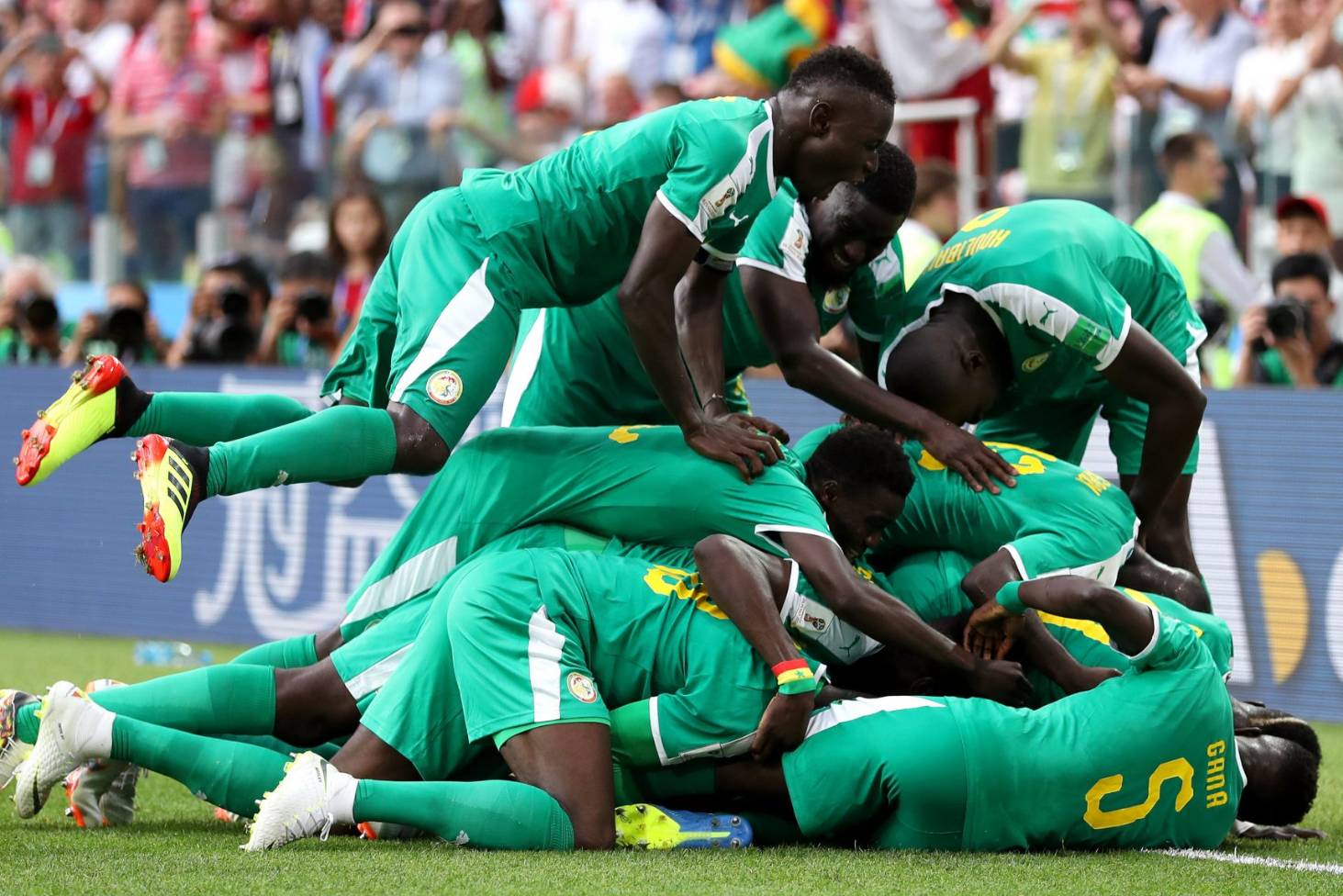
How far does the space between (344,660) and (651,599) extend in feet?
3.13

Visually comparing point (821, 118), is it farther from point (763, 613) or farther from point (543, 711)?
point (543, 711)

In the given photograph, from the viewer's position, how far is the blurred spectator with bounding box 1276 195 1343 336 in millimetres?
8508

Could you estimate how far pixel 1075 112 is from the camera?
9.60 meters

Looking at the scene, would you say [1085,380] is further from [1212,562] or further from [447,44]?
[447,44]

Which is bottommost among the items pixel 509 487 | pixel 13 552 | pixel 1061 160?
pixel 13 552

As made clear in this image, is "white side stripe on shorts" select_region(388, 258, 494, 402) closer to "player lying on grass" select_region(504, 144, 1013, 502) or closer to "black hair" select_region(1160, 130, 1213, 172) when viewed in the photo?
"player lying on grass" select_region(504, 144, 1013, 502)

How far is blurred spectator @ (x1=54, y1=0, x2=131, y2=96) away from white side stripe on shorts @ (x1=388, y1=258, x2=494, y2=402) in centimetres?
870

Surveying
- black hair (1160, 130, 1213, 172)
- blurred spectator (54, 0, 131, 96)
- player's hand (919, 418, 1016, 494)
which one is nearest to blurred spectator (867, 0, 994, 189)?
black hair (1160, 130, 1213, 172)

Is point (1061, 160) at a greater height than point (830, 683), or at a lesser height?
greater

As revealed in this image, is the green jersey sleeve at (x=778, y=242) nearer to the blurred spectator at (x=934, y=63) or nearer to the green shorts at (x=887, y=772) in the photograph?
the green shorts at (x=887, y=772)

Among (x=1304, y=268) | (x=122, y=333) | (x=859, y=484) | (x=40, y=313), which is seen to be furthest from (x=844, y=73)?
(x=40, y=313)

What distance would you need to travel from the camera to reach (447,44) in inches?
463

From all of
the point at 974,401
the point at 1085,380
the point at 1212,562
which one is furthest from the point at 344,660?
the point at 1212,562

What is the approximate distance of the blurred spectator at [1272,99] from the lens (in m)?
8.84
